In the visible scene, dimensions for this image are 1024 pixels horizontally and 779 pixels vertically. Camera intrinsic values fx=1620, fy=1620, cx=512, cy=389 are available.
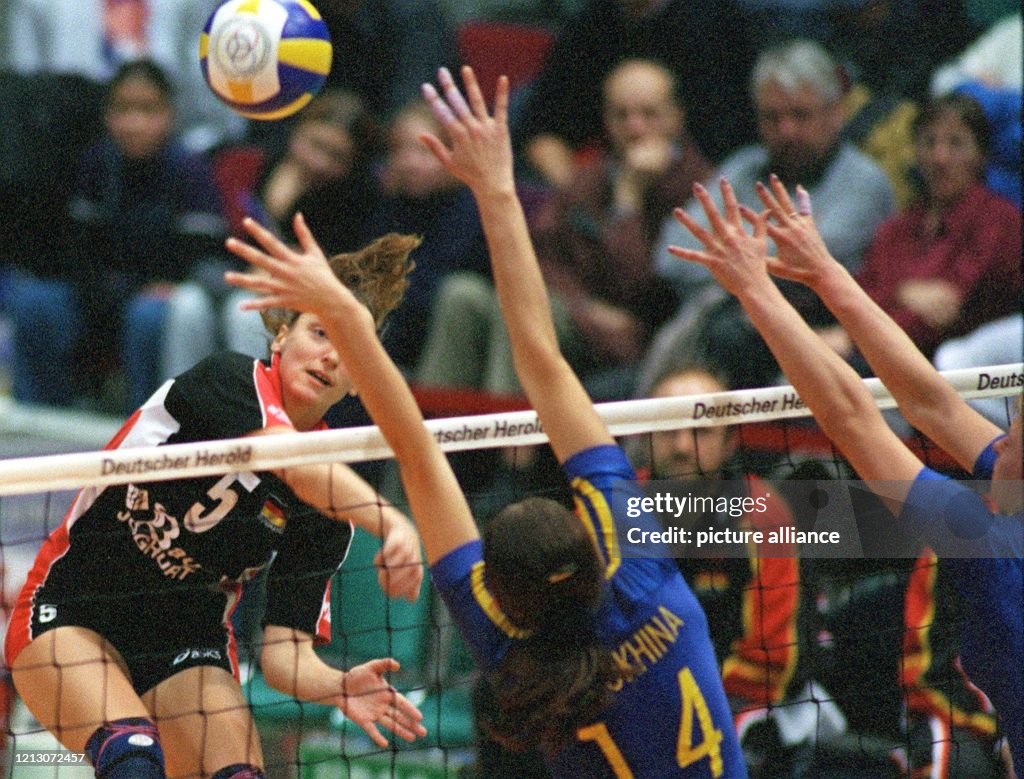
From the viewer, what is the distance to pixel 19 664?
390 cm

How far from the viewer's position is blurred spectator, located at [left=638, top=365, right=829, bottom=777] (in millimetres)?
5289

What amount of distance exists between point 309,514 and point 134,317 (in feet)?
15.6

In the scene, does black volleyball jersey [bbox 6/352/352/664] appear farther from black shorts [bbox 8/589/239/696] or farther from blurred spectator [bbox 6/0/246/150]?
blurred spectator [bbox 6/0/246/150]

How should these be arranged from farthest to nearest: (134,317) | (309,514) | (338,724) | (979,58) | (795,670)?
(134,317), (979,58), (338,724), (795,670), (309,514)

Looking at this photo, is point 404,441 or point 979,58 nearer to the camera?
point 404,441

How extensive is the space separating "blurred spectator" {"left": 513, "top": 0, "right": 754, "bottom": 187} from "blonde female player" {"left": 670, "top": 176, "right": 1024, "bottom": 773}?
14.0 feet

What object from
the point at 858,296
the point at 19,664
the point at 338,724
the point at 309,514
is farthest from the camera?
the point at 338,724

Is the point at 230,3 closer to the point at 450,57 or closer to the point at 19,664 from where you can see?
the point at 19,664

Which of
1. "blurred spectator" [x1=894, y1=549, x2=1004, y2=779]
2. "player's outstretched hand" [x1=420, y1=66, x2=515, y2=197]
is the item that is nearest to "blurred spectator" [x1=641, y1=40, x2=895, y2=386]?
"blurred spectator" [x1=894, y1=549, x2=1004, y2=779]

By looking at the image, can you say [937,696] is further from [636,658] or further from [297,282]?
[297,282]

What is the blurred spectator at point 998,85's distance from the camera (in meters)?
7.17

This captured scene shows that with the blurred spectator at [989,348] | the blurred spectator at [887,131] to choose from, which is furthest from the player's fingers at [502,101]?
the blurred spectator at [887,131]

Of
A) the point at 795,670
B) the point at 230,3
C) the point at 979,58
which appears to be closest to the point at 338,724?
the point at 795,670

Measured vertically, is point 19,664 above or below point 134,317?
below
